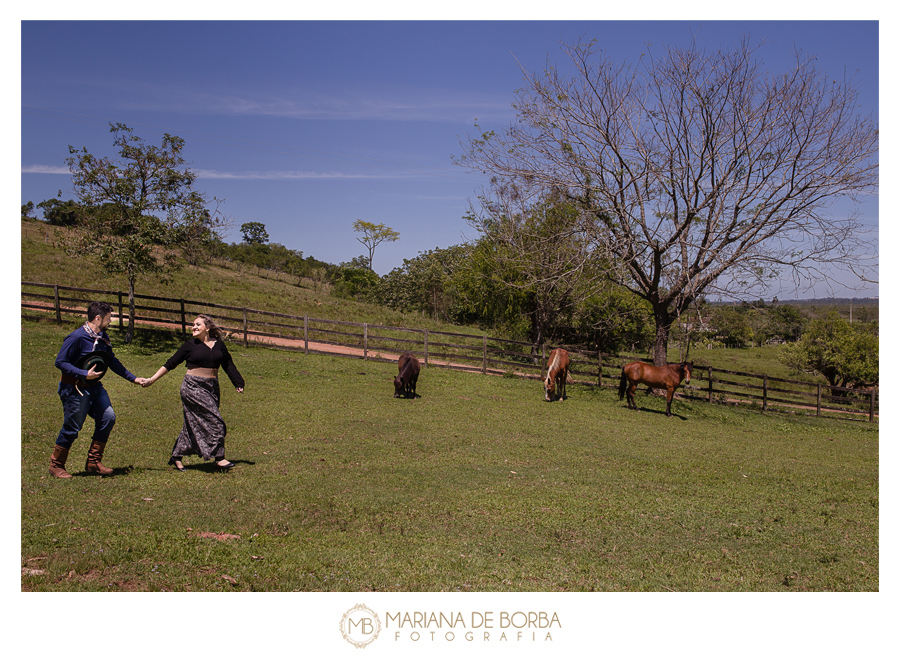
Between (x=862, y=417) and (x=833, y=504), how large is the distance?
16.9 metres

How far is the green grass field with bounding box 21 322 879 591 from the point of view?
4137 millimetres

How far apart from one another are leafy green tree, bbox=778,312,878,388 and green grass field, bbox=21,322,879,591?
29.6 meters

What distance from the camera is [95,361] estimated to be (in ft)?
18.1

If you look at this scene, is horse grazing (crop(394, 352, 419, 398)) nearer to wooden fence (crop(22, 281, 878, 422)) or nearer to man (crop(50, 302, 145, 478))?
wooden fence (crop(22, 281, 878, 422))

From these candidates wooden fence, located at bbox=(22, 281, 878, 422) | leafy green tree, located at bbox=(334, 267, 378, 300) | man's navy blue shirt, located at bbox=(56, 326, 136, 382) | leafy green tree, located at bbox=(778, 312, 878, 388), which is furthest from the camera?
leafy green tree, located at bbox=(334, 267, 378, 300)

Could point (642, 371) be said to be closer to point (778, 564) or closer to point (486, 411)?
point (486, 411)

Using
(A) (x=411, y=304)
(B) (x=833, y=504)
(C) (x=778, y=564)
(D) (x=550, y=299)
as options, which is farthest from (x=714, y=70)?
(A) (x=411, y=304)

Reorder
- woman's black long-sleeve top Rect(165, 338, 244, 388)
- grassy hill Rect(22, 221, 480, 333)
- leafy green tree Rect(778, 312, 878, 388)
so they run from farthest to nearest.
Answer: leafy green tree Rect(778, 312, 878, 388) < grassy hill Rect(22, 221, 480, 333) < woman's black long-sleeve top Rect(165, 338, 244, 388)

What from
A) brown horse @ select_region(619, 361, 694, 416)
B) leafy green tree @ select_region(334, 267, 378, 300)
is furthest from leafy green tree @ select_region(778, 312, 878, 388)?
leafy green tree @ select_region(334, 267, 378, 300)

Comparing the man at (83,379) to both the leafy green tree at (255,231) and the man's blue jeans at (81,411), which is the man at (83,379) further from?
the leafy green tree at (255,231)

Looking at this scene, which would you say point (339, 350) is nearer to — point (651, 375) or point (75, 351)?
point (651, 375)

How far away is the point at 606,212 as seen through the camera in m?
16.5

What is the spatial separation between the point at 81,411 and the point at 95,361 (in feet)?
1.77

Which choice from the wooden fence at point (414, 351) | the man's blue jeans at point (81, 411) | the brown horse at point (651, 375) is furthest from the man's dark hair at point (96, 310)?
the brown horse at point (651, 375)
